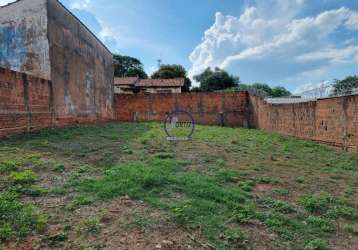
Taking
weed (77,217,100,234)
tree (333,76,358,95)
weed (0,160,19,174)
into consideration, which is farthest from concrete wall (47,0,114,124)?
tree (333,76,358,95)

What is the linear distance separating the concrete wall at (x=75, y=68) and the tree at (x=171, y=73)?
826 inches

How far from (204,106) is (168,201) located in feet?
49.8

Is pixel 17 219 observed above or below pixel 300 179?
above

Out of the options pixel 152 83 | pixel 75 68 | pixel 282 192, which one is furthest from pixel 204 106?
pixel 282 192

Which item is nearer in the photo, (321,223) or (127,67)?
(321,223)

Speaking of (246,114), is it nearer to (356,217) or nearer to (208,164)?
(208,164)

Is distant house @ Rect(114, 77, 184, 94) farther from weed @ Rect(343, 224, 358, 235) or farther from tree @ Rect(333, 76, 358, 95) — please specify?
weed @ Rect(343, 224, 358, 235)

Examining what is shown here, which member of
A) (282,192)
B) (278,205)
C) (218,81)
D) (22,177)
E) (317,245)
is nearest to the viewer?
(317,245)

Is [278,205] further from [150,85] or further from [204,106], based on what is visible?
[150,85]

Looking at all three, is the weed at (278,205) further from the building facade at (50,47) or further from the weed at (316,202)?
the building facade at (50,47)

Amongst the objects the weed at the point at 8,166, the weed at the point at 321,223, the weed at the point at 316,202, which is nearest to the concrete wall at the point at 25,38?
the weed at the point at 8,166

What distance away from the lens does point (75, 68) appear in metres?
12.0

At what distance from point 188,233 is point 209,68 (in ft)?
121

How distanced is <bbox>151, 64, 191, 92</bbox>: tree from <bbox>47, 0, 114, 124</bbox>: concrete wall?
20992 millimetres
